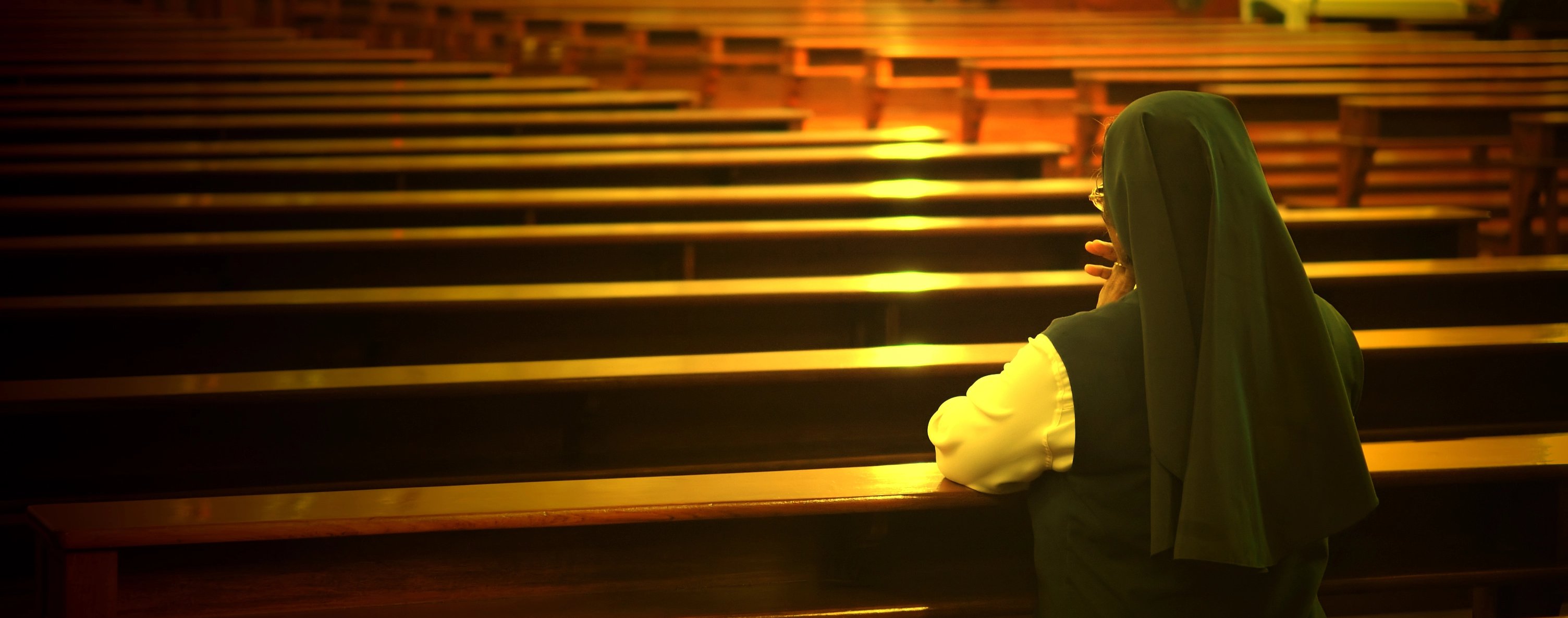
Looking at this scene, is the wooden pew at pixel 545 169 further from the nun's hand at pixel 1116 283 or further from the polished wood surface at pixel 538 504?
the nun's hand at pixel 1116 283

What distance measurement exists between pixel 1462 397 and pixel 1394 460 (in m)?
1.04

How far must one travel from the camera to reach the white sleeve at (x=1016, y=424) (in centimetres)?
123

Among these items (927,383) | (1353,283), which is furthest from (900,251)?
(1353,283)

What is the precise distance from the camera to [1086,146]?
17.7 feet

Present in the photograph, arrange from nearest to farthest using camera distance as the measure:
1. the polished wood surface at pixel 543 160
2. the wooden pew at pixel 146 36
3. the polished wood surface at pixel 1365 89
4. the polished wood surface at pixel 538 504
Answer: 1. the polished wood surface at pixel 538 504
2. the polished wood surface at pixel 543 160
3. the polished wood surface at pixel 1365 89
4. the wooden pew at pixel 146 36

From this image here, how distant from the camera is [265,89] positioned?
213 inches

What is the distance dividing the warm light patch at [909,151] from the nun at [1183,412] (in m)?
2.56

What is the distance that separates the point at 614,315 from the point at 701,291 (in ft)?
0.93

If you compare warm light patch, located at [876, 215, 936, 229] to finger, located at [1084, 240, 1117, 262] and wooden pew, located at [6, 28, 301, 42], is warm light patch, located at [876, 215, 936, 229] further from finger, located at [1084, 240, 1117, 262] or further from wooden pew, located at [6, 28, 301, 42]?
wooden pew, located at [6, 28, 301, 42]

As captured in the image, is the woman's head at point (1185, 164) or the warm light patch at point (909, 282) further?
the warm light patch at point (909, 282)

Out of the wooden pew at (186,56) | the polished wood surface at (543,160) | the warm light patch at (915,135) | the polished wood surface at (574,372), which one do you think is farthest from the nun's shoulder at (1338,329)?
the wooden pew at (186,56)

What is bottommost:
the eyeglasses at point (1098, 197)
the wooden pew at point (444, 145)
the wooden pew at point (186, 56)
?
the eyeglasses at point (1098, 197)

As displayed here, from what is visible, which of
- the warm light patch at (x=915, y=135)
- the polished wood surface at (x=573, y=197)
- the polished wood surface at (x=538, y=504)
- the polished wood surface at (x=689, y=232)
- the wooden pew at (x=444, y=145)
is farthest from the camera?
the warm light patch at (x=915, y=135)

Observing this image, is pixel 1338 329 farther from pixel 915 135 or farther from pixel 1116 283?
pixel 915 135
